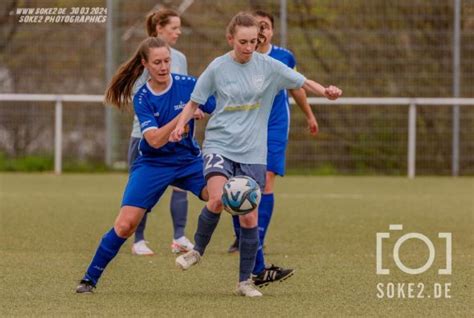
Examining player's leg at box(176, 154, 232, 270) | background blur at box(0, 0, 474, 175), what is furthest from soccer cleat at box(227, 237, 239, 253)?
background blur at box(0, 0, 474, 175)

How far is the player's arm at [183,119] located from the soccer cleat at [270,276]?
998 mm

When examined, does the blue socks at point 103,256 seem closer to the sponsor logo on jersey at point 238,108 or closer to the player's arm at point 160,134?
the player's arm at point 160,134

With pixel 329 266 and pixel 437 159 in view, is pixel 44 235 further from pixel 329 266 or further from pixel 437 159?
pixel 437 159

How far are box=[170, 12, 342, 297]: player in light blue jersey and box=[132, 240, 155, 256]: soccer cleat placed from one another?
1.74 metres

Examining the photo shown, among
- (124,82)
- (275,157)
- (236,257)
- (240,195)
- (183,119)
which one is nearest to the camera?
(240,195)

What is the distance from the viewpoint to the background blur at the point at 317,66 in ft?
56.8

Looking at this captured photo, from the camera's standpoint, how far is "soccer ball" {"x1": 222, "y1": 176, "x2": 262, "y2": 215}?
688 cm

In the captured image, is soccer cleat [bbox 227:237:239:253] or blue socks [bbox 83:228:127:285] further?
soccer cleat [bbox 227:237:239:253]

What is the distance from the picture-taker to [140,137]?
28.9ft

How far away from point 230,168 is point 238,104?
1.21 feet

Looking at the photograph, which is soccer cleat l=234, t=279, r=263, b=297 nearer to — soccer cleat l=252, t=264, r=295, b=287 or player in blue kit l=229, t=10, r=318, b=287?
soccer cleat l=252, t=264, r=295, b=287

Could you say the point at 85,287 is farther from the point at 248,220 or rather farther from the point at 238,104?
the point at 238,104

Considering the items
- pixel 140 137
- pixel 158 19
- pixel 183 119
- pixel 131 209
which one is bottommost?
pixel 131 209

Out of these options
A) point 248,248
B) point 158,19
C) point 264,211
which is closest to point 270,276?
point 248,248
